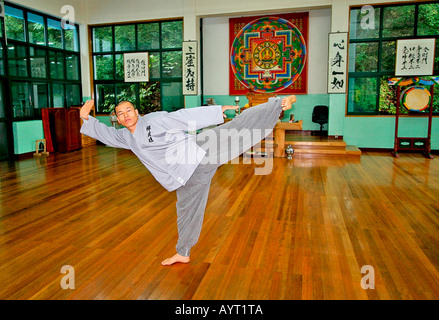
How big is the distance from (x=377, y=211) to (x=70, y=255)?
2.94 metres

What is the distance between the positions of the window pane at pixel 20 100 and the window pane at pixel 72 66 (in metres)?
1.52

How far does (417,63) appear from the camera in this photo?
7.12m

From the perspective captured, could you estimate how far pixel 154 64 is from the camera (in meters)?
8.91

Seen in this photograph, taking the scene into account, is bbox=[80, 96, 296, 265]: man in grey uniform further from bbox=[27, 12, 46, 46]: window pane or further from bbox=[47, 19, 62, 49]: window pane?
bbox=[47, 19, 62, 49]: window pane

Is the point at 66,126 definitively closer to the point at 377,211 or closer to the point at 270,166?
the point at 270,166

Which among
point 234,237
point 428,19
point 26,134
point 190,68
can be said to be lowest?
point 234,237

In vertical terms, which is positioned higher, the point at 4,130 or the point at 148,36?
the point at 148,36

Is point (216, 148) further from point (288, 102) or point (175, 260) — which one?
point (175, 260)

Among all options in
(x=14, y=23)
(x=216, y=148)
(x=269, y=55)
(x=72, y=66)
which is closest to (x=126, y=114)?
(x=216, y=148)

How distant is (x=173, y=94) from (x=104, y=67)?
2.07 m

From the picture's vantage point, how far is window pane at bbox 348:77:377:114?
24.7ft

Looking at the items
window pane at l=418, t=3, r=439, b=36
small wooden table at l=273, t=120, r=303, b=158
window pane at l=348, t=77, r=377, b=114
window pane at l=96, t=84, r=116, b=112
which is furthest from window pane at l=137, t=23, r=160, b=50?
window pane at l=418, t=3, r=439, b=36

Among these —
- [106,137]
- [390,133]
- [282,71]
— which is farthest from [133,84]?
[106,137]

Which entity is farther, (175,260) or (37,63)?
(37,63)
